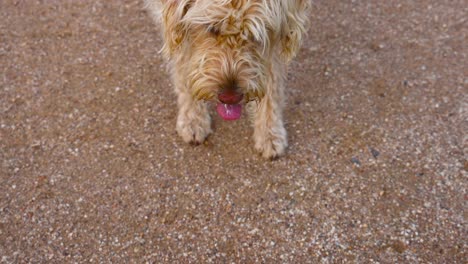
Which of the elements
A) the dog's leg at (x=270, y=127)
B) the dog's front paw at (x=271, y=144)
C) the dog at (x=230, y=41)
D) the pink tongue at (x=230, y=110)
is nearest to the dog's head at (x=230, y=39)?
the dog at (x=230, y=41)

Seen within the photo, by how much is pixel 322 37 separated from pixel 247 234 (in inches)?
101

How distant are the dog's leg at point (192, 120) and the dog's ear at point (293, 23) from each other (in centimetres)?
105

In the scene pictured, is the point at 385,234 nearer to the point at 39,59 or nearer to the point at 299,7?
the point at 299,7

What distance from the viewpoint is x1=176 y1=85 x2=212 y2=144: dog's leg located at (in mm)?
3932

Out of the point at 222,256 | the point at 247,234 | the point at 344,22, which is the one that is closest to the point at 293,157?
the point at 247,234

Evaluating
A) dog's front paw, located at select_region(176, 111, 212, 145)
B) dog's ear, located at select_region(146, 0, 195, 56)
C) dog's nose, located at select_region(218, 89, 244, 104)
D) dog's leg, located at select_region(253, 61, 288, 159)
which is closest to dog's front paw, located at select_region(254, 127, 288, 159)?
dog's leg, located at select_region(253, 61, 288, 159)

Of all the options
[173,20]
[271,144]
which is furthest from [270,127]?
[173,20]

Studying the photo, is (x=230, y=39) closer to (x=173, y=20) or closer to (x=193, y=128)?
(x=173, y=20)

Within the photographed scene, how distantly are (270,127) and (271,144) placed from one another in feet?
0.48

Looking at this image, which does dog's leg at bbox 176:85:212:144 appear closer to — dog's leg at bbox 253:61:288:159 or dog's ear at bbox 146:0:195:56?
dog's leg at bbox 253:61:288:159

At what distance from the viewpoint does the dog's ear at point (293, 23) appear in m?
2.98

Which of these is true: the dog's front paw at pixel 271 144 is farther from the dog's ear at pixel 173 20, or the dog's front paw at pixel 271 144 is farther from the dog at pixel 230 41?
the dog's ear at pixel 173 20

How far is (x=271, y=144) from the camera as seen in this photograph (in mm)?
3863

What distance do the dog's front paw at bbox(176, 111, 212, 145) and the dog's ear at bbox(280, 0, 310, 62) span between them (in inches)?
Answer: 43.5
